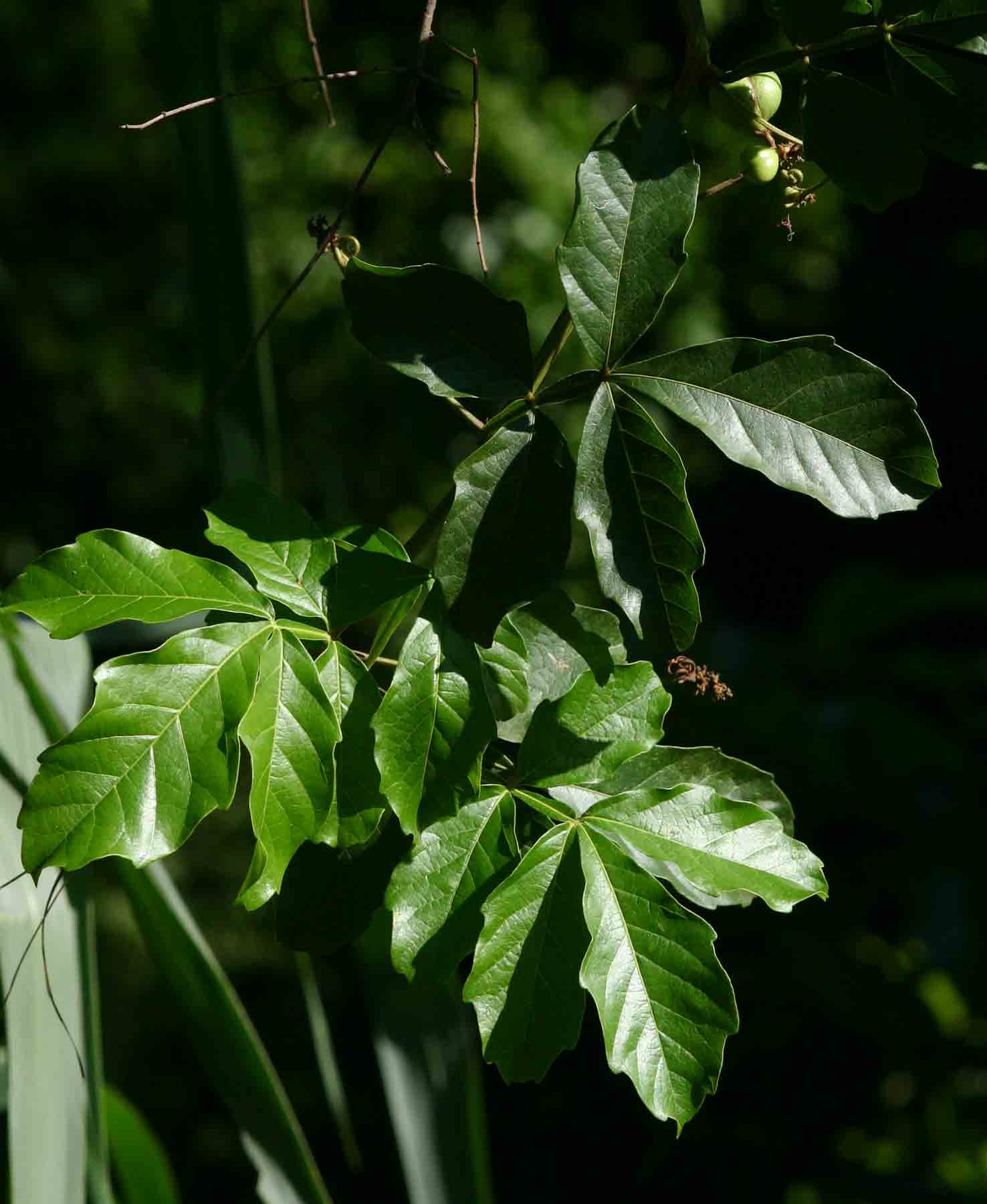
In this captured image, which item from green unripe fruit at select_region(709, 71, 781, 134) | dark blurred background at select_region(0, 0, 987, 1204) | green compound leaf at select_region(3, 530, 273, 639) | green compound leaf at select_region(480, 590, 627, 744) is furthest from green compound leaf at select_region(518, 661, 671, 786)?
dark blurred background at select_region(0, 0, 987, 1204)

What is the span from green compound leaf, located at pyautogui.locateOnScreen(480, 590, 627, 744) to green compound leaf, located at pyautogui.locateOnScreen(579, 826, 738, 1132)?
0.08 metres

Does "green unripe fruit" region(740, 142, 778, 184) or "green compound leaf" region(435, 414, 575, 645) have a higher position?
"green unripe fruit" region(740, 142, 778, 184)

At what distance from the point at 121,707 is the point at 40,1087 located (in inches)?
12.8

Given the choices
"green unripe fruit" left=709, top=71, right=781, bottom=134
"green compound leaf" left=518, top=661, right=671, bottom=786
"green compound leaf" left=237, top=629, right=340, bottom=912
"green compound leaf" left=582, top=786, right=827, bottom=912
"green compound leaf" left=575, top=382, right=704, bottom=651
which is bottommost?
"green compound leaf" left=582, top=786, right=827, bottom=912

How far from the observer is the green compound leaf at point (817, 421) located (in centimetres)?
42

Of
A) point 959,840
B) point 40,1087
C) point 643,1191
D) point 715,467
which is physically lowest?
point 643,1191

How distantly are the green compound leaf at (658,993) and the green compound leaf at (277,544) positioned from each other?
0.15 metres

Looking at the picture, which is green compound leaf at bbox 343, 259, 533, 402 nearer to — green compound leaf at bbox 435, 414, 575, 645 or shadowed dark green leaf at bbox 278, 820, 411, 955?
green compound leaf at bbox 435, 414, 575, 645

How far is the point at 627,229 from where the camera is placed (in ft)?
1.41

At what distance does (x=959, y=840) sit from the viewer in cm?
167

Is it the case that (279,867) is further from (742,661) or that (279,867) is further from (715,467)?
(715,467)

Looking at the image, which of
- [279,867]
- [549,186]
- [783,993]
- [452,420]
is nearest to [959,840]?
[783,993]

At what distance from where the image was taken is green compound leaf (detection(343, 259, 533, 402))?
432 millimetres

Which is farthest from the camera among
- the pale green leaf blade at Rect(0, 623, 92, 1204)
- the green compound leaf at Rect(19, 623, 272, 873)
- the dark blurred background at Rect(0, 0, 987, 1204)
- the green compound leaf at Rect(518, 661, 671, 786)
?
the dark blurred background at Rect(0, 0, 987, 1204)
